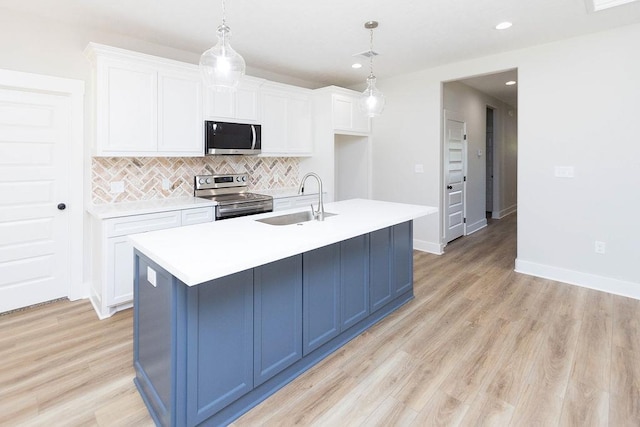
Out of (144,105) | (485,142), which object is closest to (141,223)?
(144,105)

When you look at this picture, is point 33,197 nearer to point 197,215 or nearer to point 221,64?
point 197,215

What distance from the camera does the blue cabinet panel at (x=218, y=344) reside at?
5.32 ft

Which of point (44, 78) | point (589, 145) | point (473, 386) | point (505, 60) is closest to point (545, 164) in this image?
point (589, 145)

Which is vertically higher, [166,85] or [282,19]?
[282,19]

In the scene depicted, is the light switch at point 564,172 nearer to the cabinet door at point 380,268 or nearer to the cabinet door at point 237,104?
the cabinet door at point 380,268

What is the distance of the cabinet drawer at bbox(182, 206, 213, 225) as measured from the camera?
11.2ft

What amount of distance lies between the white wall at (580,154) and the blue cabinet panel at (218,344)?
11.8ft

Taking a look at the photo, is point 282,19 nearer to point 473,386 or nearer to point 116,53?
point 116,53

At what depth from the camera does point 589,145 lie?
356 centimetres

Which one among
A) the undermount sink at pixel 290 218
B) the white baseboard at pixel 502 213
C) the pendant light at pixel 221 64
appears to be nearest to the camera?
the pendant light at pixel 221 64

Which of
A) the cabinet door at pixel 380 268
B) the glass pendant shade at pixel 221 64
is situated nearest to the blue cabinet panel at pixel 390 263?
the cabinet door at pixel 380 268

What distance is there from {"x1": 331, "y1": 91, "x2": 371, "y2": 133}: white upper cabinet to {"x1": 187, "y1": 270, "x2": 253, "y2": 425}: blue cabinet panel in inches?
139

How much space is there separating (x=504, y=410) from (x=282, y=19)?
3.32 metres

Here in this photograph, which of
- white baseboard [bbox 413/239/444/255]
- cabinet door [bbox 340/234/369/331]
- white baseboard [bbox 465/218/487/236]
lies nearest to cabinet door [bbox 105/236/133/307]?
cabinet door [bbox 340/234/369/331]
